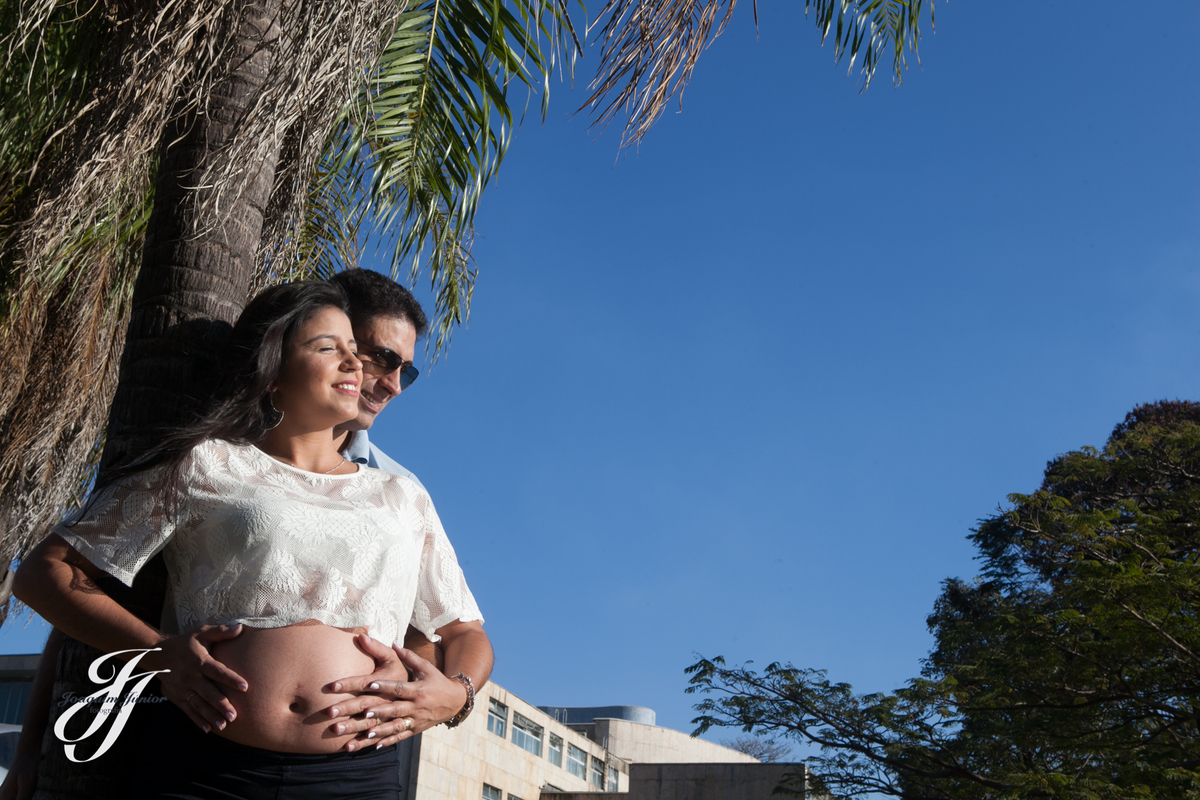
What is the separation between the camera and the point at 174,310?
276 cm

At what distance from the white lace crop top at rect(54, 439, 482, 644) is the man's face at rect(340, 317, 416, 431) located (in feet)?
2.48

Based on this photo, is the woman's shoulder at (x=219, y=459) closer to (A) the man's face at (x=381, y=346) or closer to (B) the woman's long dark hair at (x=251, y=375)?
(B) the woman's long dark hair at (x=251, y=375)

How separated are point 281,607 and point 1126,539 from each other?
416 inches

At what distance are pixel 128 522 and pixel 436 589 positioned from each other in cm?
76

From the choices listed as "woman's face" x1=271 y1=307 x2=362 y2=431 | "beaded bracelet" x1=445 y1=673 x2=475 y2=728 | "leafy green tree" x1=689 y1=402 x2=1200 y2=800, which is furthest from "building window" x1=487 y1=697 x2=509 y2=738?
"woman's face" x1=271 y1=307 x2=362 y2=431


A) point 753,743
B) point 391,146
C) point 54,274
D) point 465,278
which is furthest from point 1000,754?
point 753,743

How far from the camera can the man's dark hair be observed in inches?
122

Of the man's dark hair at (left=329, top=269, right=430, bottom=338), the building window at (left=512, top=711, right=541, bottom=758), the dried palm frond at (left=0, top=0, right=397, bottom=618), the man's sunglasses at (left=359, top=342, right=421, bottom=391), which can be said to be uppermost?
the building window at (left=512, top=711, right=541, bottom=758)

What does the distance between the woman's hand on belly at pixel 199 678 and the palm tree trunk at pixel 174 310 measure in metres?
0.42

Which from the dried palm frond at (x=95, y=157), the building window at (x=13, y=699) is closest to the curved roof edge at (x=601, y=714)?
the building window at (x=13, y=699)

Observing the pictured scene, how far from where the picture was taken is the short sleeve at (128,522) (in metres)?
Answer: 2.16

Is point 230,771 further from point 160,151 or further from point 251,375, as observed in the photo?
point 160,151

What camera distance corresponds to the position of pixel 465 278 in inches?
244

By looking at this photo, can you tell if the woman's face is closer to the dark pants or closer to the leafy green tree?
the dark pants
